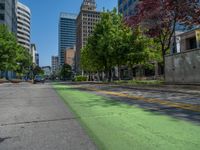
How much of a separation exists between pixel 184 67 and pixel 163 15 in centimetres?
531

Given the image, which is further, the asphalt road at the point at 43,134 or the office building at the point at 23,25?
the office building at the point at 23,25

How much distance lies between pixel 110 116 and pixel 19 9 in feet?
454

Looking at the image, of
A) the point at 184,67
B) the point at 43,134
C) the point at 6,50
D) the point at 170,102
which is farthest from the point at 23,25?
the point at 43,134

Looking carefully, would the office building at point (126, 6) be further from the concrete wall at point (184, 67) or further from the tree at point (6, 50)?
the concrete wall at point (184, 67)

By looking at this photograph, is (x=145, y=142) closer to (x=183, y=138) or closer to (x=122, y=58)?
(x=183, y=138)

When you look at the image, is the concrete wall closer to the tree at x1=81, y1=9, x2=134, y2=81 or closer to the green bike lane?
the tree at x1=81, y1=9, x2=134, y2=81

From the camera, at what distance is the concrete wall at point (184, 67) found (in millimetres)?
19516

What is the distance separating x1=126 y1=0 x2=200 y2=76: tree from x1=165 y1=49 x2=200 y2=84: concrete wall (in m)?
2.99

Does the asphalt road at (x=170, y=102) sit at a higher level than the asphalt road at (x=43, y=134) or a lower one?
higher

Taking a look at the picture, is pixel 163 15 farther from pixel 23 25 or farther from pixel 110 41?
pixel 23 25

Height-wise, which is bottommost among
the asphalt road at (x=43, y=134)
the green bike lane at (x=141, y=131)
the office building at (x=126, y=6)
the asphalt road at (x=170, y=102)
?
the asphalt road at (x=43, y=134)

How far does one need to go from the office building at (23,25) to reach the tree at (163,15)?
116706 mm

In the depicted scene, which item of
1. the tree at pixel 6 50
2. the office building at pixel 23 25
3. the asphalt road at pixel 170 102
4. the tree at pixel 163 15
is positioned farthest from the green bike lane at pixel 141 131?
the office building at pixel 23 25

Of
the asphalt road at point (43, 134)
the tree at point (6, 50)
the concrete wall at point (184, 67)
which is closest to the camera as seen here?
the asphalt road at point (43, 134)
